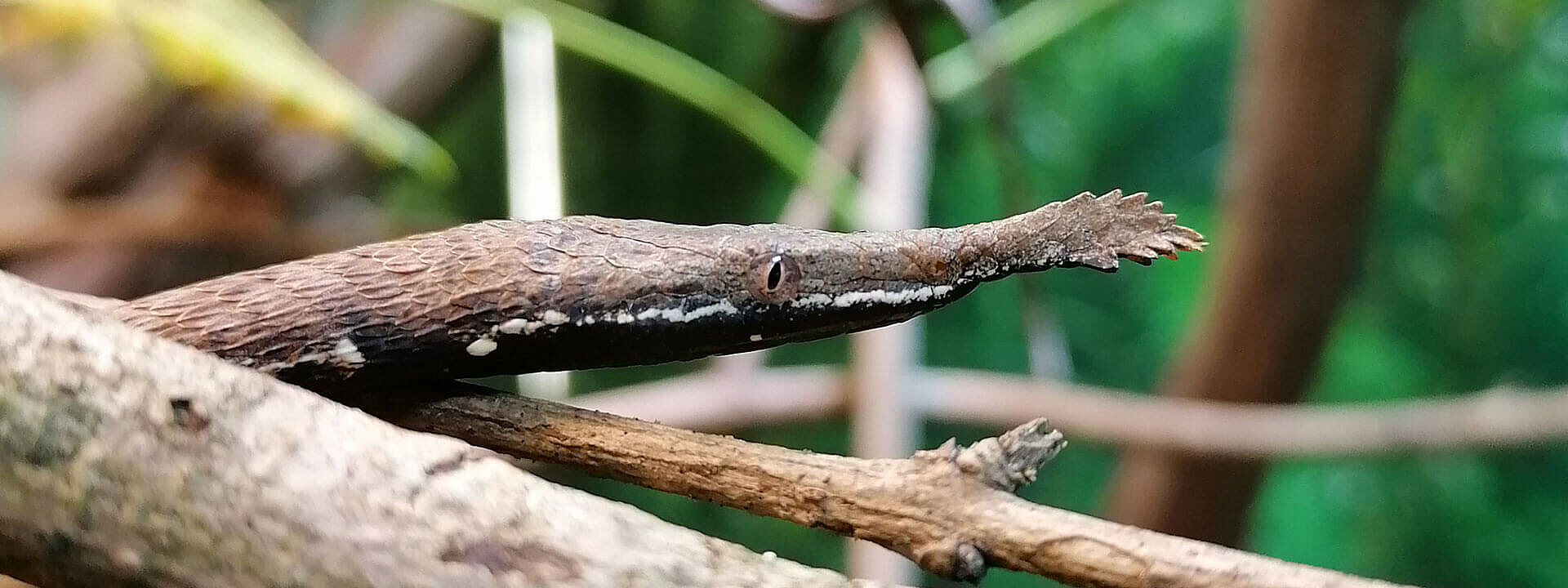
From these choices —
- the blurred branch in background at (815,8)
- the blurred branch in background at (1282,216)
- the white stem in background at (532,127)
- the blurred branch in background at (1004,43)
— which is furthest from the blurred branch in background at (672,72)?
the blurred branch in background at (1282,216)

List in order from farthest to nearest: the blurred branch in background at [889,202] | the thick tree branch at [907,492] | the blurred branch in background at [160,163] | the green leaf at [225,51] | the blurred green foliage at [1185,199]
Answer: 1. the blurred green foliage at [1185,199]
2. the blurred branch in background at [160,163]
3. the blurred branch in background at [889,202]
4. the green leaf at [225,51]
5. the thick tree branch at [907,492]

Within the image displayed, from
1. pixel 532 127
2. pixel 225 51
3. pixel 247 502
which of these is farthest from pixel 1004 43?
pixel 247 502

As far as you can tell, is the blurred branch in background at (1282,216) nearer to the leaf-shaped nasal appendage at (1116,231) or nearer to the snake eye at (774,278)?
the leaf-shaped nasal appendage at (1116,231)

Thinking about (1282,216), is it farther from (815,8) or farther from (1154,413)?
(815,8)

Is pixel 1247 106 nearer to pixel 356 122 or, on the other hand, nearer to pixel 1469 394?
pixel 1469 394

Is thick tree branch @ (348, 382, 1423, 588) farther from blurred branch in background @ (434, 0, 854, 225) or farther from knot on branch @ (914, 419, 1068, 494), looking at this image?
blurred branch in background @ (434, 0, 854, 225)
